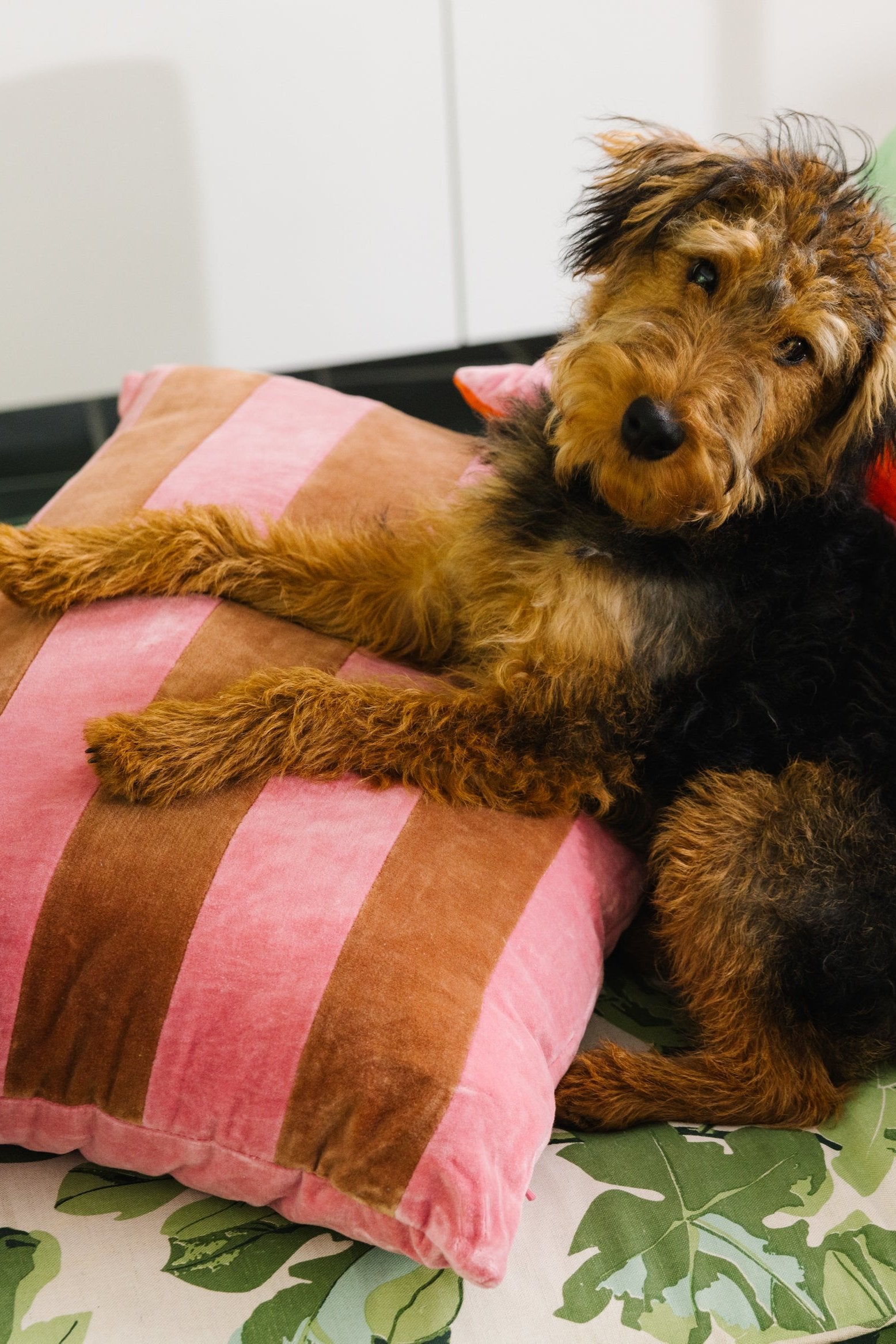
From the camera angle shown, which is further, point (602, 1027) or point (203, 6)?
point (203, 6)

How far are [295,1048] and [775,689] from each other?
3.12ft

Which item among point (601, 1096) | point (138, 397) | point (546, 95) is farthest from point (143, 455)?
point (546, 95)

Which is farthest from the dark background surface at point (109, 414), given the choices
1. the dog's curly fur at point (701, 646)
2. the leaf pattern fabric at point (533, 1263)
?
the leaf pattern fabric at point (533, 1263)

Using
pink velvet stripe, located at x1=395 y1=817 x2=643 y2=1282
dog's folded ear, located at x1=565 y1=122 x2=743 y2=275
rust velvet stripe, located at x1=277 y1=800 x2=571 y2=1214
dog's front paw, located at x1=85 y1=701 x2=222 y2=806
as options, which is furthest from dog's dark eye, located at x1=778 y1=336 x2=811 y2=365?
dog's front paw, located at x1=85 y1=701 x2=222 y2=806

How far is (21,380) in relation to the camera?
4137 millimetres

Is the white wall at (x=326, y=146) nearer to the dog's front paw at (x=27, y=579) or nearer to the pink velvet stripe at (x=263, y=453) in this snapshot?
the pink velvet stripe at (x=263, y=453)

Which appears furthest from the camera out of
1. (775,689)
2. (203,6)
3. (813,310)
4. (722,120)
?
(722,120)

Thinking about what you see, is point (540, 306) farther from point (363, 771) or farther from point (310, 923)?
point (310, 923)

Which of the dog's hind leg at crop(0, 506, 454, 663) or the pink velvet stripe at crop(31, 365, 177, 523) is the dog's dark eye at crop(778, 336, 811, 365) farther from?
the pink velvet stripe at crop(31, 365, 177, 523)

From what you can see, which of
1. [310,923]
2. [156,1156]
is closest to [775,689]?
[310,923]

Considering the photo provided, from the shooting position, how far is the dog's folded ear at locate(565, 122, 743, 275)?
72.8 inches

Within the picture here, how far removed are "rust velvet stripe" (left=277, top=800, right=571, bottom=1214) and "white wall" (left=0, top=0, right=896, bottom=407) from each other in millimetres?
3100

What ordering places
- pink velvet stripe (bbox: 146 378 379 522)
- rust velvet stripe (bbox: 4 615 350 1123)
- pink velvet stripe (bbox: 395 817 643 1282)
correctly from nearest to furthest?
pink velvet stripe (bbox: 395 817 643 1282) < rust velvet stripe (bbox: 4 615 350 1123) < pink velvet stripe (bbox: 146 378 379 522)

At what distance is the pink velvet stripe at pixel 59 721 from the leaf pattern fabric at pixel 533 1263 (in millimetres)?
287
